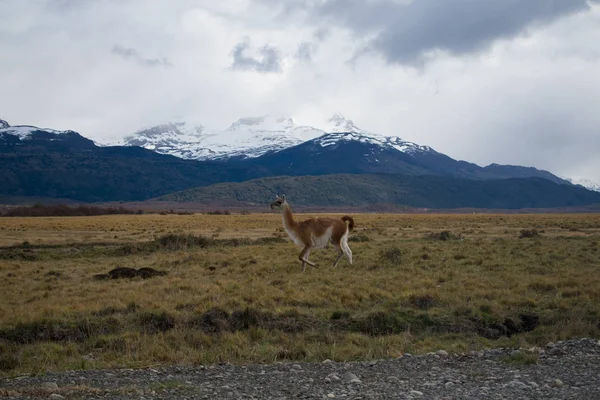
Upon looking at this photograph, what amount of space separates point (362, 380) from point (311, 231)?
1321 cm

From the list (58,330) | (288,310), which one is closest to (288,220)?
(288,310)

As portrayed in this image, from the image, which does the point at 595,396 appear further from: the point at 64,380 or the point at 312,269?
the point at 312,269

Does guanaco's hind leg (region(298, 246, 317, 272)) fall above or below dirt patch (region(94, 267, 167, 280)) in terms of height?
above

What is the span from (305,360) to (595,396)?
457 centimetres

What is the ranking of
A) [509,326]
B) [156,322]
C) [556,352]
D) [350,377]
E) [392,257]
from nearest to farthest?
[350,377] < [556,352] < [156,322] < [509,326] < [392,257]

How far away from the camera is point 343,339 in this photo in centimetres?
1189

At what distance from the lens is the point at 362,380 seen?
345 inches

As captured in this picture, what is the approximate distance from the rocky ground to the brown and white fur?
38.1 ft

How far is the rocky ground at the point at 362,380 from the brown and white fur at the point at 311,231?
11.6 meters

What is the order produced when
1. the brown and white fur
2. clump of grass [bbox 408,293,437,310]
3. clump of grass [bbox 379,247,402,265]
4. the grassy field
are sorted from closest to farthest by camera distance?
1. the grassy field
2. clump of grass [bbox 408,293,437,310]
3. the brown and white fur
4. clump of grass [bbox 379,247,402,265]

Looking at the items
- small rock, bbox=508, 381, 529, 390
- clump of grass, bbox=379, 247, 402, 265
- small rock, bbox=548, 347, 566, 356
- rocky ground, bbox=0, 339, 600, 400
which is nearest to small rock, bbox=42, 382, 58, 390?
rocky ground, bbox=0, 339, 600, 400

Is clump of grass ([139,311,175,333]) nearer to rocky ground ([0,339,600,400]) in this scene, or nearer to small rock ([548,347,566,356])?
rocky ground ([0,339,600,400])

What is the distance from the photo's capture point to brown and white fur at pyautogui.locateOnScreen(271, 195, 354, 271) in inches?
859

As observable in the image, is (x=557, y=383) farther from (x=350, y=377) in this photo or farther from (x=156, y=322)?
(x=156, y=322)
